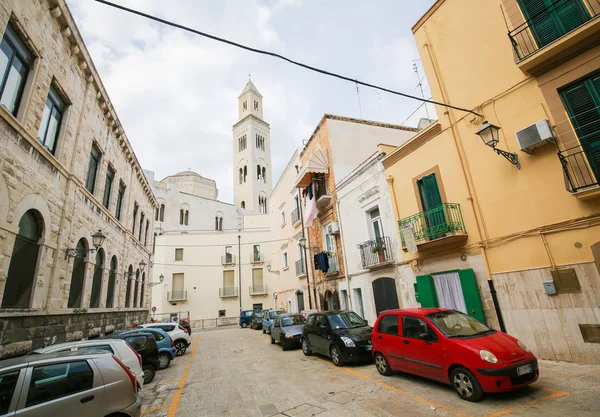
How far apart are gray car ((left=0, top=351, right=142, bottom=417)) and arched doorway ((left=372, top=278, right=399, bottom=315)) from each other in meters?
9.97

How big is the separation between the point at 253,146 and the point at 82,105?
4810 cm

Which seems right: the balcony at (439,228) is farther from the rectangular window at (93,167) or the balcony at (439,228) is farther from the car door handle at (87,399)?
the rectangular window at (93,167)

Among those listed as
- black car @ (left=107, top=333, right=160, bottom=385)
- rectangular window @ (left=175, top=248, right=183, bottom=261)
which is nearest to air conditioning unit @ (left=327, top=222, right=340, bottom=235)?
black car @ (left=107, top=333, right=160, bottom=385)

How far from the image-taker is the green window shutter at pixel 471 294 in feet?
28.1

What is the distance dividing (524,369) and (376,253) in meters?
7.88

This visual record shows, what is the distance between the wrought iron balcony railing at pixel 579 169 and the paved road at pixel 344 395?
3825 millimetres

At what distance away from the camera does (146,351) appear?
8.45 m

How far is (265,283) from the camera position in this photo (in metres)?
36.9

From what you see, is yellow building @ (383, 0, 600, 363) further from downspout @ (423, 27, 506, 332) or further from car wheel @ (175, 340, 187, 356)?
car wheel @ (175, 340, 187, 356)

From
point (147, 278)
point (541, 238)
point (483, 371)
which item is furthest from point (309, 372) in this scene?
point (147, 278)

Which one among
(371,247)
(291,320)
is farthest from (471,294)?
(291,320)

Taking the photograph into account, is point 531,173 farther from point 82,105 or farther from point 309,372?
point 82,105

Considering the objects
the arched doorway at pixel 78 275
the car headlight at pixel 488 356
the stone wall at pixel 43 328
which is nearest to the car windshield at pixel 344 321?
the car headlight at pixel 488 356

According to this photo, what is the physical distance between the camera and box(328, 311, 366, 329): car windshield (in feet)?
30.9
